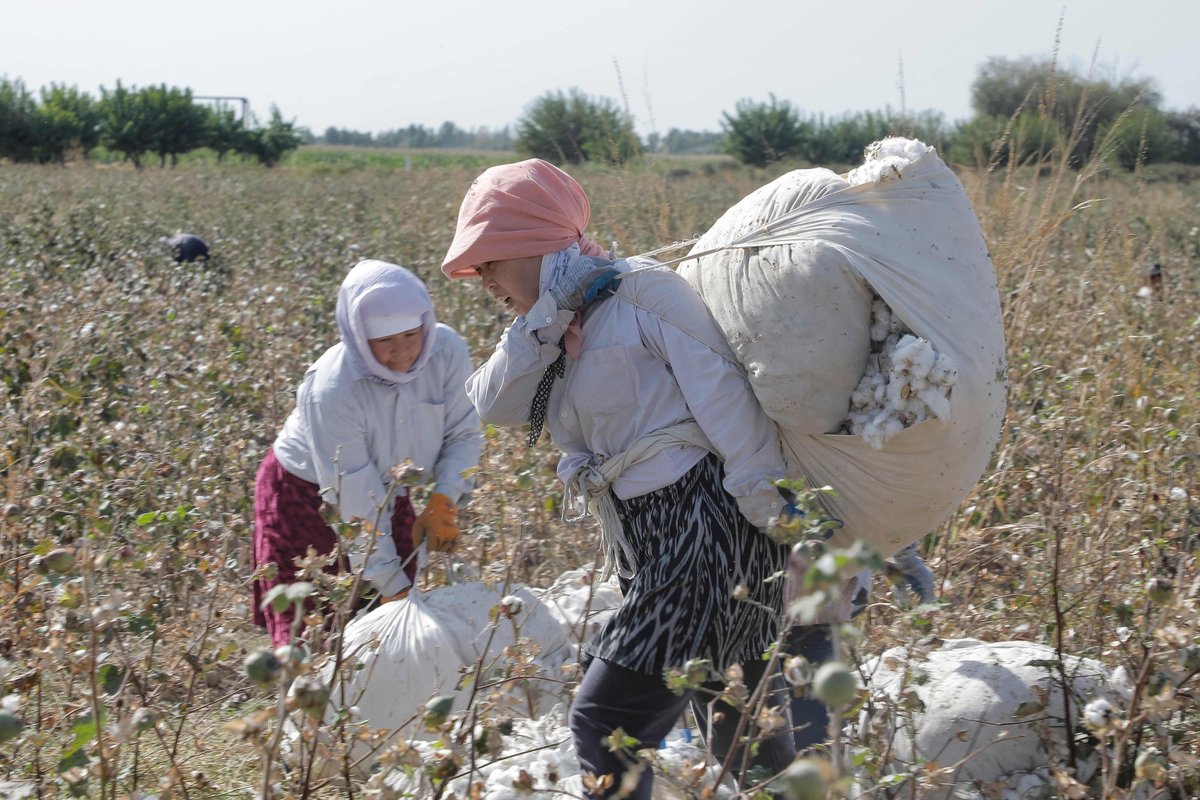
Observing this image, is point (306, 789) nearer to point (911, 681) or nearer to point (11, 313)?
point (911, 681)

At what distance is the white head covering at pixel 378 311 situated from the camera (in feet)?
11.0

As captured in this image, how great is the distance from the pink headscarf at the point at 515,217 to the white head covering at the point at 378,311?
110cm

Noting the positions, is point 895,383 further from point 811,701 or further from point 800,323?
point 811,701

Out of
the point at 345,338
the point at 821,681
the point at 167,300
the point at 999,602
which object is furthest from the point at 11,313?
the point at 821,681

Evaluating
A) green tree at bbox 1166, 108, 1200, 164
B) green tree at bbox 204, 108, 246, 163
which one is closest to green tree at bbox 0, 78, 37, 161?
green tree at bbox 204, 108, 246, 163

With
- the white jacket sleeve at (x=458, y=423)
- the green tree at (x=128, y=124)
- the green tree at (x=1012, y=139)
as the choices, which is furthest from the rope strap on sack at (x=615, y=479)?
the green tree at (x=128, y=124)

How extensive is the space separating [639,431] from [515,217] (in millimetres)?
448

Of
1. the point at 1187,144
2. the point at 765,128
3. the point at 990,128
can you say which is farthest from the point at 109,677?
the point at 1187,144

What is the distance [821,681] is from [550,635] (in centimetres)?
206

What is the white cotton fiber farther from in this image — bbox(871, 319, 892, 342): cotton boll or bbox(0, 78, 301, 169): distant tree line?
bbox(0, 78, 301, 169): distant tree line

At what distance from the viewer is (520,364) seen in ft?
7.32

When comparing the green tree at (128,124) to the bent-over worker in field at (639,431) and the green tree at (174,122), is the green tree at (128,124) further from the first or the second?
the bent-over worker in field at (639,431)

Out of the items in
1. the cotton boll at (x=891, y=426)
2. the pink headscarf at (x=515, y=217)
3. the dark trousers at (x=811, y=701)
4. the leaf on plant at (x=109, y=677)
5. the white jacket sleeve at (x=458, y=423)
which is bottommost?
the dark trousers at (x=811, y=701)

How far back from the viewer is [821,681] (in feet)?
3.87
